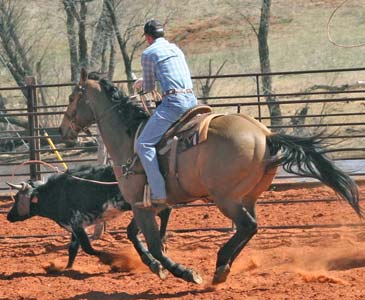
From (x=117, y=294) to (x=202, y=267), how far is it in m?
1.34

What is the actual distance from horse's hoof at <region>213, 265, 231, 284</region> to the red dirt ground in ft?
0.18

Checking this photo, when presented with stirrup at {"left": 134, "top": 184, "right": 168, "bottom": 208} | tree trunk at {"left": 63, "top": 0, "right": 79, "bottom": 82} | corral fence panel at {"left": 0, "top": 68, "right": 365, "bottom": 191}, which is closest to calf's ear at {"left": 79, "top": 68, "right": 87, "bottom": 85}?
stirrup at {"left": 134, "top": 184, "right": 168, "bottom": 208}

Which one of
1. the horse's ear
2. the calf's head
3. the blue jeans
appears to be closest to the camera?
the blue jeans

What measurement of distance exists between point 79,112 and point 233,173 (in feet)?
6.52

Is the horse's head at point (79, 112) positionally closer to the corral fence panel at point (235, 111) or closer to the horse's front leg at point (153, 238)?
the horse's front leg at point (153, 238)

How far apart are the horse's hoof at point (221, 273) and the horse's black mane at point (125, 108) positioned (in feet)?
5.32

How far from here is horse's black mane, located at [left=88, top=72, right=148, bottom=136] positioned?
310 inches

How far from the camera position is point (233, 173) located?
691cm

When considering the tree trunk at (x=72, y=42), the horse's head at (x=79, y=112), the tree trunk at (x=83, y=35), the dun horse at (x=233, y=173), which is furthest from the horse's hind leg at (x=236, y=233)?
the tree trunk at (x=72, y=42)

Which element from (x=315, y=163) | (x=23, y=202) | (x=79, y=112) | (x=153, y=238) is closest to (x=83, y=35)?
(x=23, y=202)

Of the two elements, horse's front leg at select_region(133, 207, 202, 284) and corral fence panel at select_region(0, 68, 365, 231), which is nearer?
horse's front leg at select_region(133, 207, 202, 284)

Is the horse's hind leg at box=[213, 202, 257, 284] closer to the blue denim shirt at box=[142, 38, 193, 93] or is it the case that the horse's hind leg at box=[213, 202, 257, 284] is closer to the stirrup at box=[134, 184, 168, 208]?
the stirrup at box=[134, 184, 168, 208]

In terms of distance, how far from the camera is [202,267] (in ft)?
26.9

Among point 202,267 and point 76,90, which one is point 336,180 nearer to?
point 202,267
